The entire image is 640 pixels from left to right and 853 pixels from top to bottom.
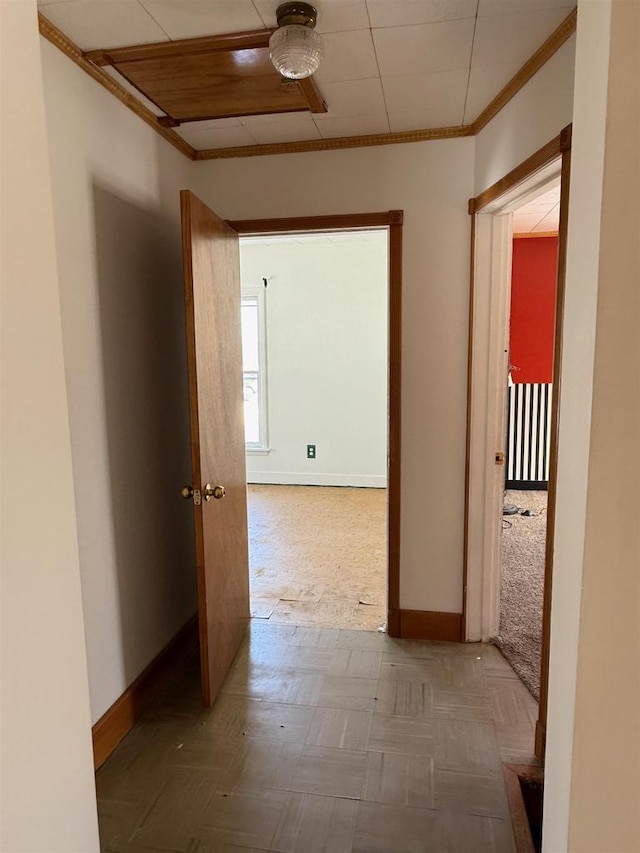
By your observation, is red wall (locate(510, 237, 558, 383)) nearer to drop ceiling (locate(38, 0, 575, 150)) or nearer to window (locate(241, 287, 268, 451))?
window (locate(241, 287, 268, 451))

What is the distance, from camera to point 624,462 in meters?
0.89

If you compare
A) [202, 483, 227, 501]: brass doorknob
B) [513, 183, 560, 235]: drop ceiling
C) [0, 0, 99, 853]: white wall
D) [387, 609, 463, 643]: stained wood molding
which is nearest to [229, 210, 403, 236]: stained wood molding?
[202, 483, 227, 501]: brass doorknob

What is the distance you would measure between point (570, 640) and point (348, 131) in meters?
2.22

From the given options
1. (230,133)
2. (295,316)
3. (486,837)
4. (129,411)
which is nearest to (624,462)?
(486,837)

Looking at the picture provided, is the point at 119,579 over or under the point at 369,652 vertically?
over

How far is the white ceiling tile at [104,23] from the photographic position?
4.91 feet

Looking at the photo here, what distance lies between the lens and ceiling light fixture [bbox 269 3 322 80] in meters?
1.50

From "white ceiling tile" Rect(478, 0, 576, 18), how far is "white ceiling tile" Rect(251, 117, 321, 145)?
87 centimetres

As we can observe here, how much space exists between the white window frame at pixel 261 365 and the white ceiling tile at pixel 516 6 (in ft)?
13.8

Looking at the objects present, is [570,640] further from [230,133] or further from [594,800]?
[230,133]

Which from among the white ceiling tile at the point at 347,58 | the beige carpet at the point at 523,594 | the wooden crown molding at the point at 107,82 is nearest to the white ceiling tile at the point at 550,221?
the beige carpet at the point at 523,594

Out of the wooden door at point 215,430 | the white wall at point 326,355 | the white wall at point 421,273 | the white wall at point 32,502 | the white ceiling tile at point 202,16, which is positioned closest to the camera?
the white wall at point 32,502

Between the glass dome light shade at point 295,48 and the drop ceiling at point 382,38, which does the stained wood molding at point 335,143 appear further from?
the glass dome light shade at point 295,48

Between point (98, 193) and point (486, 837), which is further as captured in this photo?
point (98, 193)
